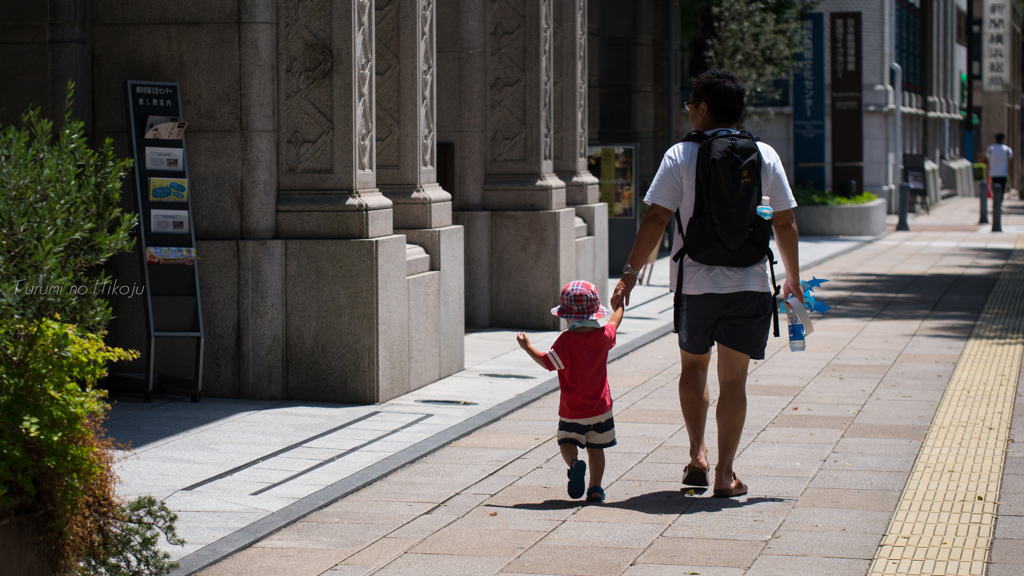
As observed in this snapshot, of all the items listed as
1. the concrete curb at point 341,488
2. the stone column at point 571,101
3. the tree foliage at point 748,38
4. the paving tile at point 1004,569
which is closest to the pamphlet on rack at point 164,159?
the concrete curb at point 341,488

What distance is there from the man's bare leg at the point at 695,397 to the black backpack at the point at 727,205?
529 millimetres

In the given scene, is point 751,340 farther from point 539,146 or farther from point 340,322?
point 539,146

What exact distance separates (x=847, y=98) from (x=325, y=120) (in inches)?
931

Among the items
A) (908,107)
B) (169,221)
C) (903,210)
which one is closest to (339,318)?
(169,221)

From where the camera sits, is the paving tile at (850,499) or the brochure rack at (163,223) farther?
the brochure rack at (163,223)

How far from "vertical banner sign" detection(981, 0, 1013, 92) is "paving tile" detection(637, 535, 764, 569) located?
5604cm

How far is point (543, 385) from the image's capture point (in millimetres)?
9156

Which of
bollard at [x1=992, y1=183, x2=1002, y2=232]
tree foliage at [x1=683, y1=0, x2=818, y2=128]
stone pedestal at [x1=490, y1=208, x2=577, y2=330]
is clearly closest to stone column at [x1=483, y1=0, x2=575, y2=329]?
stone pedestal at [x1=490, y1=208, x2=577, y2=330]

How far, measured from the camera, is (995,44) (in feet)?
186

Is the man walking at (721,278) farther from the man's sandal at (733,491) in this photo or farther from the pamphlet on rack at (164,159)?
the pamphlet on rack at (164,159)

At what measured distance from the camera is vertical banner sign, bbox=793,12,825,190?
29109mm

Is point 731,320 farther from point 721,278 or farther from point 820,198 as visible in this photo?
point 820,198

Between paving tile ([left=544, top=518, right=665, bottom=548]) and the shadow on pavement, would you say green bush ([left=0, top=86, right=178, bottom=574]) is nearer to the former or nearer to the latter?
paving tile ([left=544, top=518, right=665, bottom=548])

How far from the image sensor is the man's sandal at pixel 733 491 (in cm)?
593
